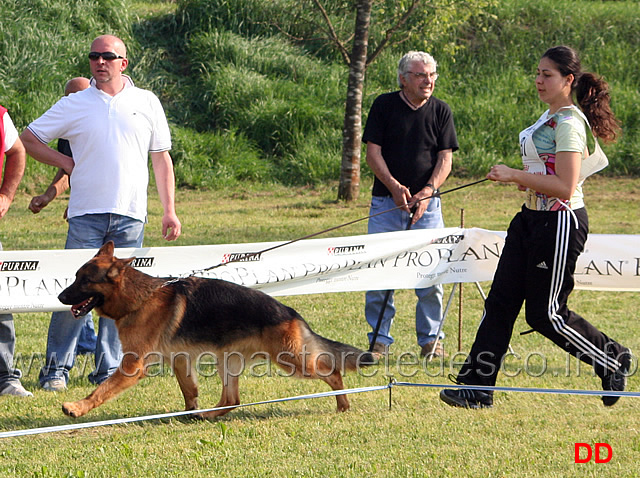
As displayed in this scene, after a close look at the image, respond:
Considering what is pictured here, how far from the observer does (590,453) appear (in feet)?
13.3

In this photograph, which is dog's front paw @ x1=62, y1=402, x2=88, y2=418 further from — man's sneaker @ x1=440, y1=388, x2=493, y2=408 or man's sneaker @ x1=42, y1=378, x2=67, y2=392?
man's sneaker @ x1=440, y1=388, x2=493, y2=408

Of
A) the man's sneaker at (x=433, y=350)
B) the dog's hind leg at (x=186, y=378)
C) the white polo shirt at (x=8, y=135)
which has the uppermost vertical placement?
the white polo shirt at (x=8, y=135)

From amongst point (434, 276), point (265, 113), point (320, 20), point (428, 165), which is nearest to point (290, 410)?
point (434, 276)

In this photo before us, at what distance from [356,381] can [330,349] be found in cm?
85

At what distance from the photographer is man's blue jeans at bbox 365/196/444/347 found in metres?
6.37

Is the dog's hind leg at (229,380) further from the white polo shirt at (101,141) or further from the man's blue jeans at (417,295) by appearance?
the man's blue jeans at (417,295)

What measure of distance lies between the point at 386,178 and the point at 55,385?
8.82 ft

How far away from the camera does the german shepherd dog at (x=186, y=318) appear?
4.61 meters

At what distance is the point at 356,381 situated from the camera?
220 inches

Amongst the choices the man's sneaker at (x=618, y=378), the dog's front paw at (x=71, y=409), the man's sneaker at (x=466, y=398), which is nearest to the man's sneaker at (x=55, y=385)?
the dog's front paw at (x=71, y=409)

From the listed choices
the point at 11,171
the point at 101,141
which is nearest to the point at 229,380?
the point at 101,141

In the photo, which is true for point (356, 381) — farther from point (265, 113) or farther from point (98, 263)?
point (265, 113)

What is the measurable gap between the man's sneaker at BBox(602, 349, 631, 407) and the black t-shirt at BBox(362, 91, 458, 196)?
7.03 ft

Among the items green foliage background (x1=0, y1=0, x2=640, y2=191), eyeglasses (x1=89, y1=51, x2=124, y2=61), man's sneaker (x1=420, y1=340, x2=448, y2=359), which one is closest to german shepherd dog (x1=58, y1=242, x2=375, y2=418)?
eyeglasses (x1=89, y1=51, x2=124, y2=61)
